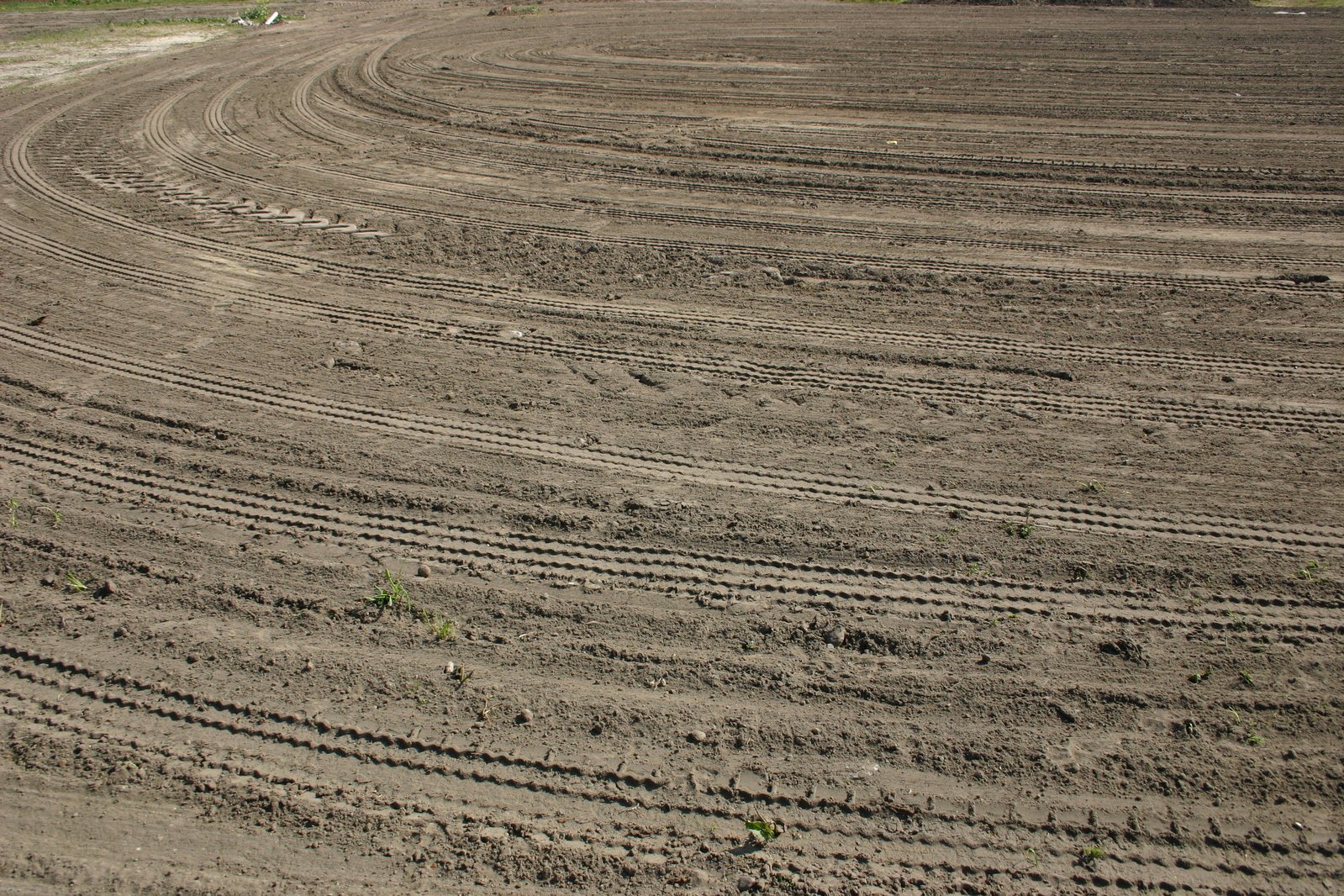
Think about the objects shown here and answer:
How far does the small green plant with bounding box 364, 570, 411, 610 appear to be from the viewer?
4746 millimetres

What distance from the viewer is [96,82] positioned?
15.6 m

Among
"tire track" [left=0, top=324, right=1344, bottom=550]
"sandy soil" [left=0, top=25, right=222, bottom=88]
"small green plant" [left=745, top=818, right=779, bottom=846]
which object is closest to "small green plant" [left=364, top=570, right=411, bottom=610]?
"tire track" [left=0, top=324, right=1344, bottom=550]

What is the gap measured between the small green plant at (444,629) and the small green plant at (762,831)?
70.3 inches

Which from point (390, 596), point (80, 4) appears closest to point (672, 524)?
point (390, 596)

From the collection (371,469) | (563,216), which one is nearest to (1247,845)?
(371,469)

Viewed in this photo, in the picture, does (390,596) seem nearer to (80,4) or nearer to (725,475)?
(725,475)

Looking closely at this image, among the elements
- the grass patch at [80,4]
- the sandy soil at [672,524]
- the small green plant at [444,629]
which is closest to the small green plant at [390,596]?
the sandy soil at [672,524]

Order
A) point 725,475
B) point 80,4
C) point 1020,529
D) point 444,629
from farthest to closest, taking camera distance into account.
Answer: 1. point 80,4
2. point 725,475
3. point 1020,529
4. point 444,629

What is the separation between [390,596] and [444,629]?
0.40 metres

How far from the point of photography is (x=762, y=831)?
3645mm

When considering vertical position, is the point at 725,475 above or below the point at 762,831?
above

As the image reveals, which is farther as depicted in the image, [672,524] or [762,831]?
[672,524]

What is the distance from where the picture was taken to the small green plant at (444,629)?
4566 mm

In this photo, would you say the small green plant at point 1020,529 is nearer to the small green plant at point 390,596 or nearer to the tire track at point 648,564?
the tire track at point 648,564
